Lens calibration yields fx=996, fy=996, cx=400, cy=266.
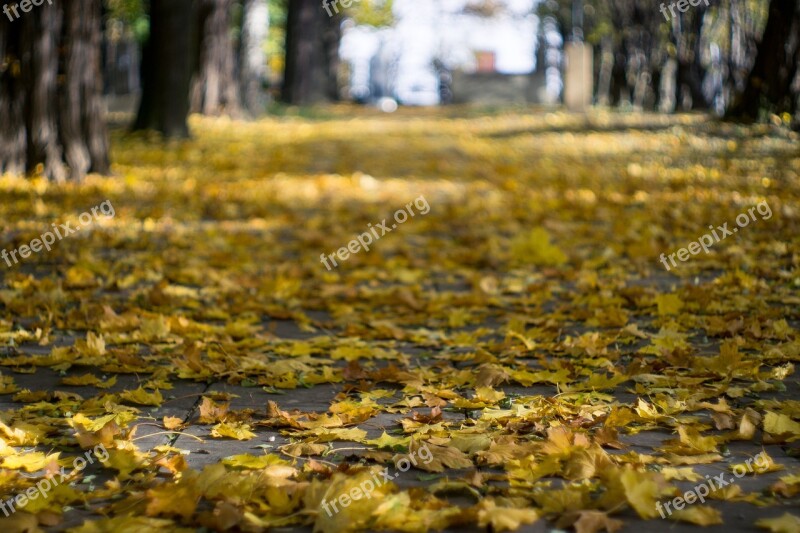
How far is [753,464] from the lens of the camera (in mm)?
2934

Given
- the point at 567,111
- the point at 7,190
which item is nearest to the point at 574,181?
the point at 7,190

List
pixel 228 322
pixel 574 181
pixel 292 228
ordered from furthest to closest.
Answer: pixel 574 181 < pixel 292 228 < pixel 228 322

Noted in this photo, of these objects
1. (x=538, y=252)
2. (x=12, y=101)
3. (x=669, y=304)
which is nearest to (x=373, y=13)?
(x=12, y=101)

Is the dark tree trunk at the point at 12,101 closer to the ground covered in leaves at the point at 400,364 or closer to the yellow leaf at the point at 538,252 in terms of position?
the ground covered in leaves at the point at 400,364

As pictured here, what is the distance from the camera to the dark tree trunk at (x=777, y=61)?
13.9m

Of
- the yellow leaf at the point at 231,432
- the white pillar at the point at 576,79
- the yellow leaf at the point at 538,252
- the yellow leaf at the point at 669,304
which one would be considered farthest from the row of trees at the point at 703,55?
the yellow leaf at the point at 231,432

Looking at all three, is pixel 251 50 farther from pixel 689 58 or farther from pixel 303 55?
pixel 303 55

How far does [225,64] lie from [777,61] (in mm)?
11624

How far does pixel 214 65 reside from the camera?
20.7 m

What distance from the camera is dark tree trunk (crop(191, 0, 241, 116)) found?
20281 millimetres

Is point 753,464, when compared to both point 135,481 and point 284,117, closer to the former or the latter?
point 135,481

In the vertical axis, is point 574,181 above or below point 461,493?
above

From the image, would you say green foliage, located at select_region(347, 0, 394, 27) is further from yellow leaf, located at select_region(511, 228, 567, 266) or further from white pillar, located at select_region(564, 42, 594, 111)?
yellow leaf, located at select_region(511, 228, 567, 266)

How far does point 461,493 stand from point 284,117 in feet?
79.2
